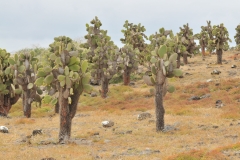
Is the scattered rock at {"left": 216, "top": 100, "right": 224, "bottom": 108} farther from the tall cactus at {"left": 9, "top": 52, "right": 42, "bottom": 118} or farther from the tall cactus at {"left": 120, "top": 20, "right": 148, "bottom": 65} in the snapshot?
the tall cactus at {"left": 120, "top": 20, "right": 148, "bottom": 65}

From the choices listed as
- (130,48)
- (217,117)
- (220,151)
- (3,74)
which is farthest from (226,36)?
(220,151)

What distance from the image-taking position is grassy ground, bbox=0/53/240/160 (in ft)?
43.9

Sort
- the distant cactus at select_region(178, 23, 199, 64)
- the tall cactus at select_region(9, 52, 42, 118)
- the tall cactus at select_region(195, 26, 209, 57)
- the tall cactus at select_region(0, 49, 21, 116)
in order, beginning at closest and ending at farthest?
the tall cactus at select_region(9, 52, 42, 118), the tall cactus at select_region(0, 49, 21, 116), the distant cactus at select_region(178, 23, 199, 64), the tall cactus at select_region(195, 26, 209, 57)

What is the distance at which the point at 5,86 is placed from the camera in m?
28.1

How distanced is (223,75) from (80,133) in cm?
2883

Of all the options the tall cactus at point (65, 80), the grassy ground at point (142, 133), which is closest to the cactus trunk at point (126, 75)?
the grassy ground at point (142, 133)

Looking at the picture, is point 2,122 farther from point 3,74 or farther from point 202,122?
point 202,122

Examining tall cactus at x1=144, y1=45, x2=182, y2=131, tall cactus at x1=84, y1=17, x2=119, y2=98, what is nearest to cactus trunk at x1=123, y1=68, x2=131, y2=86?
tall cactus at x1=84, y1=17, x2=119, y2=98

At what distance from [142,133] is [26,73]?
12989 millimetres

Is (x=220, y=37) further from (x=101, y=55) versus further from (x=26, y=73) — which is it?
(x=26, y=73)

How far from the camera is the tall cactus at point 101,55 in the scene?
122ft

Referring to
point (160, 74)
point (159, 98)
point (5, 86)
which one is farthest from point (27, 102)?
point (160, 74)

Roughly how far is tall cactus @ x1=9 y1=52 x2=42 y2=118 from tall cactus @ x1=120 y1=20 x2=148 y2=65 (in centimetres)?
3012

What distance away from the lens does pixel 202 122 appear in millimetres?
20781
